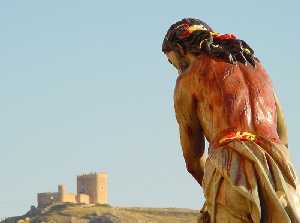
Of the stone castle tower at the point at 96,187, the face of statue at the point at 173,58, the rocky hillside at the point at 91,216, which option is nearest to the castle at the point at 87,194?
the stone castle tower at the point at 96,187

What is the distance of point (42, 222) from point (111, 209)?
15797 mm

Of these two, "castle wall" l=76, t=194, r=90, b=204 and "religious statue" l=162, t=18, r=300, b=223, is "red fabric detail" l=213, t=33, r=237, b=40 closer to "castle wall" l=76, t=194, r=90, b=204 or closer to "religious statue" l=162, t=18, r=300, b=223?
"religious statue" l=162, t=18, r=300, b=223

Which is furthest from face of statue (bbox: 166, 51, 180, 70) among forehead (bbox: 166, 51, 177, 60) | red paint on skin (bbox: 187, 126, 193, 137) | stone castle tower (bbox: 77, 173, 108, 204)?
stone castle tower (bbox: 77, 173, 108, 204)

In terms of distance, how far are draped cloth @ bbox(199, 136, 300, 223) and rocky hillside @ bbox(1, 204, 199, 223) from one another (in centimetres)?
15980

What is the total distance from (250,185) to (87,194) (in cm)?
19209

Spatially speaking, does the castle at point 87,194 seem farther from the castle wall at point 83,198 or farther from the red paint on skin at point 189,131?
the red paint on skin at point 189,131

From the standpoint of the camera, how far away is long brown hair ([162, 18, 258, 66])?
7598mm

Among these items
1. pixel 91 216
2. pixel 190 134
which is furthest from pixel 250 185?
pixel 91 216

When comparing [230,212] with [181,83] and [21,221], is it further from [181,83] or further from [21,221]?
[21,221]

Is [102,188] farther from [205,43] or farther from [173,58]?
[205,43]

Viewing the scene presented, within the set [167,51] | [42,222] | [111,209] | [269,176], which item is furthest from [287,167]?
[111,209]

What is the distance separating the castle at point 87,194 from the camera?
194m

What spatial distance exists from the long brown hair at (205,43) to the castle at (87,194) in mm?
185053

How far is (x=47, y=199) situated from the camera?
197 metres
